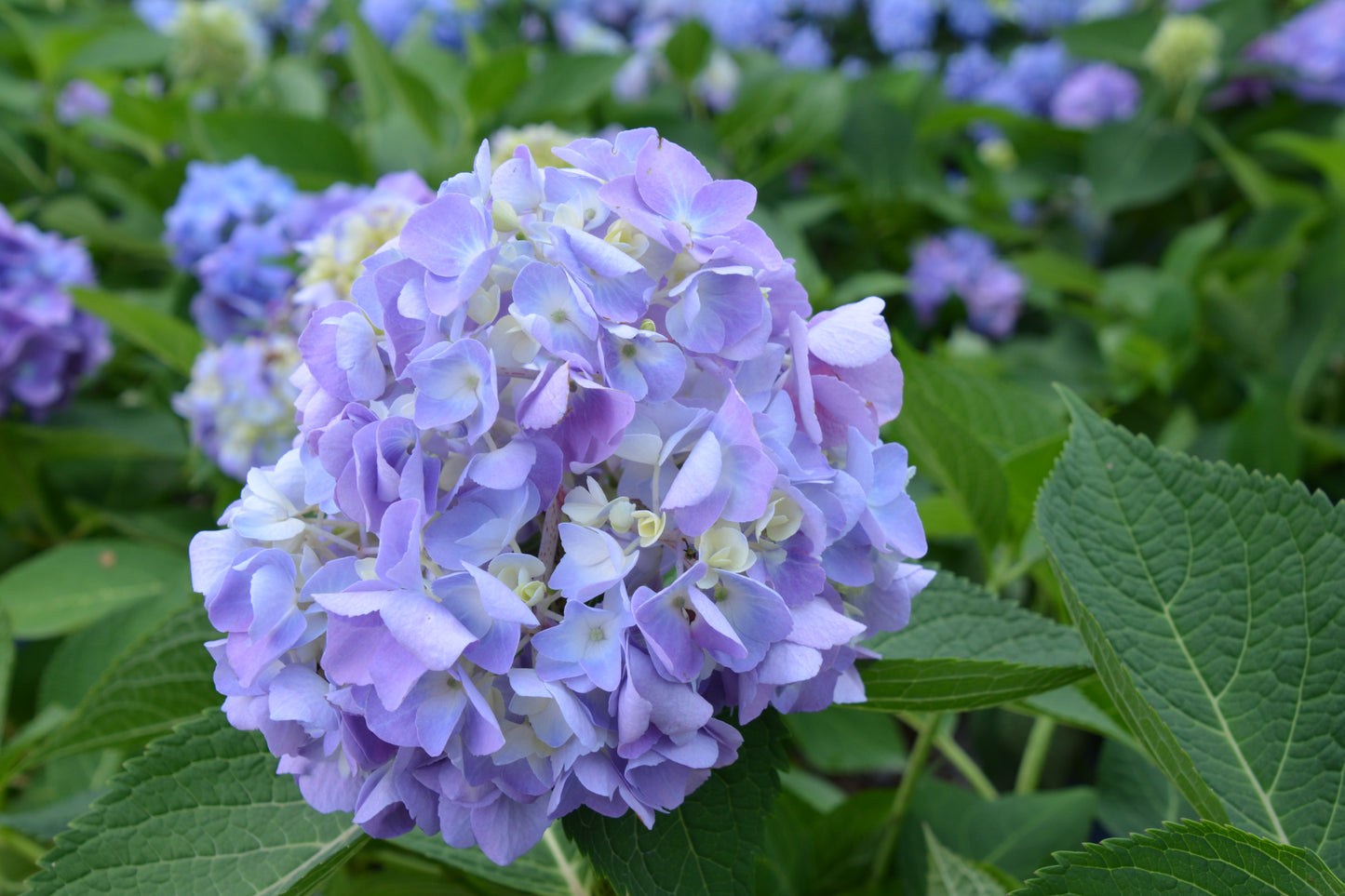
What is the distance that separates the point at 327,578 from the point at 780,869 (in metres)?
0.61

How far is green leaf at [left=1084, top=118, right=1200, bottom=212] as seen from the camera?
1.95m

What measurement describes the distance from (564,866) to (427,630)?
38 centimetres

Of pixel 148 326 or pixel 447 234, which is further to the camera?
pixel 148 326

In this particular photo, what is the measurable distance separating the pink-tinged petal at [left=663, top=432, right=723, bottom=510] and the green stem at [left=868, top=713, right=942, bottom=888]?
0.48m

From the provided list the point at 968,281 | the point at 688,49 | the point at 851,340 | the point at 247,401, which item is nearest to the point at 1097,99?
Result: the point at 968,281

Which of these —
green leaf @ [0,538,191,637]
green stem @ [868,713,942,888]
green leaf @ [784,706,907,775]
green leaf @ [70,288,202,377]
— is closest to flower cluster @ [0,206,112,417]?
green leaf @ [70,288,202,377]

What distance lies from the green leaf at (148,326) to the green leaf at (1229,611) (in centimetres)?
106

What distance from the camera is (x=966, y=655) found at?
26.3 inches

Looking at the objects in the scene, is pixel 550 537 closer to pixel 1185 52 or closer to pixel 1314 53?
pixel 1185 52

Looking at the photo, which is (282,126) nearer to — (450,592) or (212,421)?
(212,421)

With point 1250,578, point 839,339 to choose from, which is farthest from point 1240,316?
point 839,339

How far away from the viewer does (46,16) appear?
6.81ft

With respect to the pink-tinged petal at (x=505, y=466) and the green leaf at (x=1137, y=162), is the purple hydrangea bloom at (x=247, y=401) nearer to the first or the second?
the pink-tinged petal at (x=505, y=466)

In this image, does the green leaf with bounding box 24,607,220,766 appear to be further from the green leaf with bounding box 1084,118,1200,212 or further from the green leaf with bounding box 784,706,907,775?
the green leaf with bounding box 1084,118,1200,212
